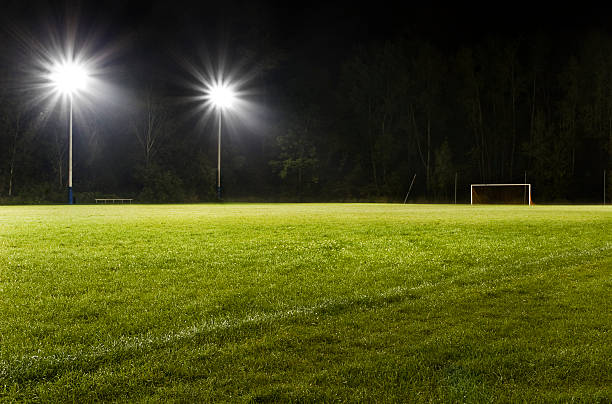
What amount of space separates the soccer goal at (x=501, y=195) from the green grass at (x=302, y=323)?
33591 mm

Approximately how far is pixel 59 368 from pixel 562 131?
49226 millimetres

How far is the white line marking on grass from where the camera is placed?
3.29 meters

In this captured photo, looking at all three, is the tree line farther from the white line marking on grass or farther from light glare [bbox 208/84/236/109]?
the white line marking on grass

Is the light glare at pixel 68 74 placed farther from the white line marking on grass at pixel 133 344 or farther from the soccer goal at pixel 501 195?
the white line marking on grass at pixel 133 344

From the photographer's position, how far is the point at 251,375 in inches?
125

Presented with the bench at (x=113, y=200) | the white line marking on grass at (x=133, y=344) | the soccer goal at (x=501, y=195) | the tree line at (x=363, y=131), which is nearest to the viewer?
the white line marking on grass at (x=133, y=344)

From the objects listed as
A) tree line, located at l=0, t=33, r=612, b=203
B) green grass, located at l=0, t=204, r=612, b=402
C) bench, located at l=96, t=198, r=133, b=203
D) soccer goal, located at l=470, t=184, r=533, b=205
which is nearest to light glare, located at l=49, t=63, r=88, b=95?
bench, located at l=96, t=198, r=133, b=203

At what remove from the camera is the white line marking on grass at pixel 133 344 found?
3294mm

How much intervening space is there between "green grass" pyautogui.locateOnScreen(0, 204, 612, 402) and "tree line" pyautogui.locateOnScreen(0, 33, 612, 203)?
113ft

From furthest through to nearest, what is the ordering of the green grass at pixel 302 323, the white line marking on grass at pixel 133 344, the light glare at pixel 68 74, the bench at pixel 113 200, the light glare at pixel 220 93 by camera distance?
the light glare at pixel 220 93, the bench at pixel 113 200, the light glare at pixel 68 74, the white line marking on grass at pixel 133 344, the green grass at pixel 302 323

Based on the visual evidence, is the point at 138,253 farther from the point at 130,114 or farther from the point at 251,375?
the point at 130,114

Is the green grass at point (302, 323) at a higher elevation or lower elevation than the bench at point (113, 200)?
lower

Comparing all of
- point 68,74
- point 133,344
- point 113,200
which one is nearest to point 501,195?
point 113,200

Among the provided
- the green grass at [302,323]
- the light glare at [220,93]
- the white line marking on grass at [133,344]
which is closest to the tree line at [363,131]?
the light glare at [220,93]
